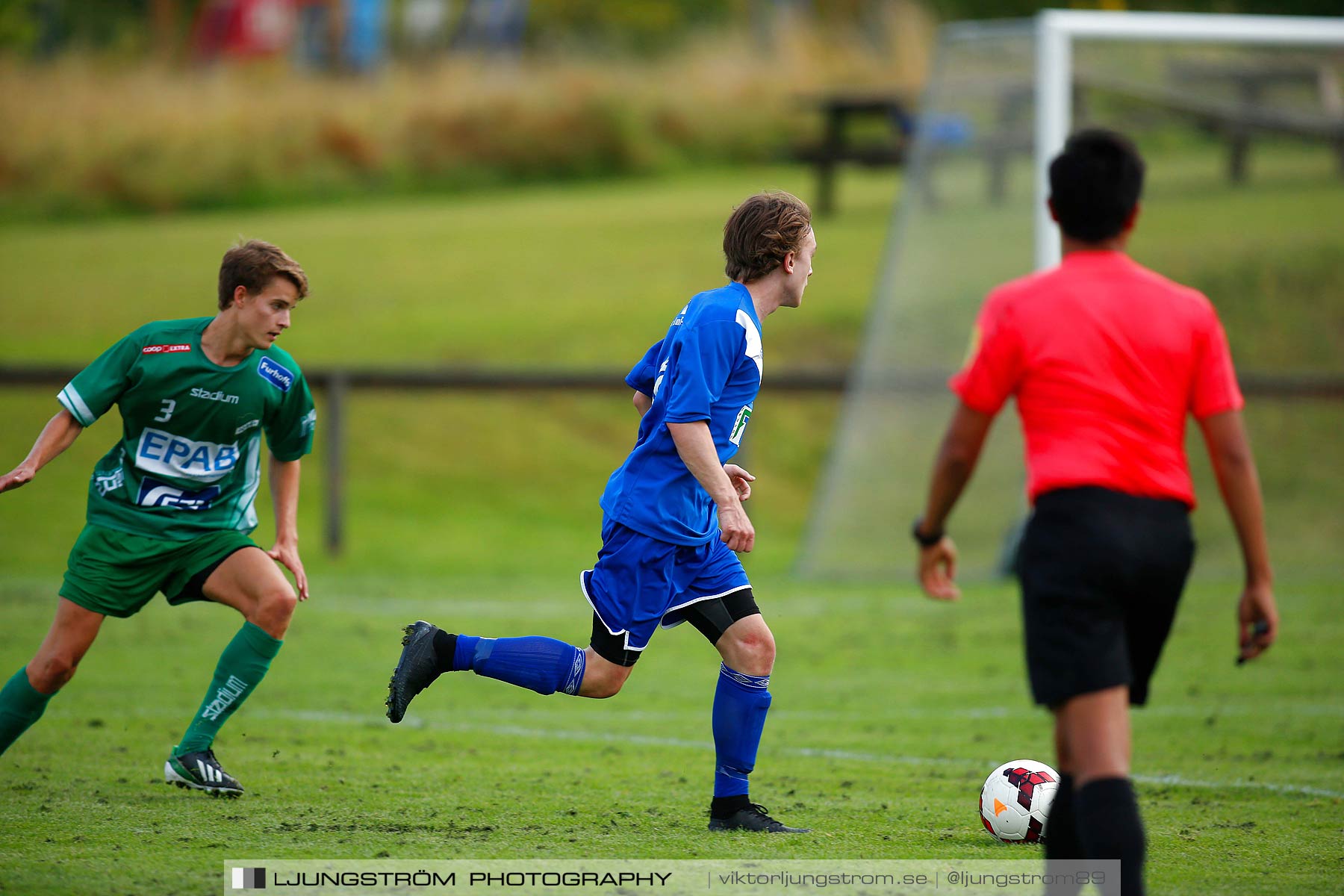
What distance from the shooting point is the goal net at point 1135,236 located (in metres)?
11.2

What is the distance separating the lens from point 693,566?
14.7ft

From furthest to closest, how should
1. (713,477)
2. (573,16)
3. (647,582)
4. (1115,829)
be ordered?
(573,16) → (647,582) → (713,477) → (1115,829)

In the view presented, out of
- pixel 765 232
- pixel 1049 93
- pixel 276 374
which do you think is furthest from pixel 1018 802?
pixel 1049 93

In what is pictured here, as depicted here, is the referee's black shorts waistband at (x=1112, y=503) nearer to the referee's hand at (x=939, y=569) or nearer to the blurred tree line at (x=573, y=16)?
the referee's hand at (x=939, y=569)

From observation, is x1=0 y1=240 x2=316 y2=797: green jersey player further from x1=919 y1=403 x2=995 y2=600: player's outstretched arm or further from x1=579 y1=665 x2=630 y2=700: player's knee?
x1=919 y1=403 x2=995 y2=600: player's outstretched arm

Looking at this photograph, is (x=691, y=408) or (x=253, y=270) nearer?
(x=691, y=408)

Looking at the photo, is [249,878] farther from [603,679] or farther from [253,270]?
[253,270]

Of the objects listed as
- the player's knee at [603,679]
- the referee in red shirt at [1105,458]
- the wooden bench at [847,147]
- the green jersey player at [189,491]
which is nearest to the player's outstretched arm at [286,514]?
the green jersey player at [189,491]

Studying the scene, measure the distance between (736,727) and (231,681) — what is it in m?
1.78

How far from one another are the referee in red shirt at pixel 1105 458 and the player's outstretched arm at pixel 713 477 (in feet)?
2.78

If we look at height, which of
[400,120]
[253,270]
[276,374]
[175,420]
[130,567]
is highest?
[400,120]

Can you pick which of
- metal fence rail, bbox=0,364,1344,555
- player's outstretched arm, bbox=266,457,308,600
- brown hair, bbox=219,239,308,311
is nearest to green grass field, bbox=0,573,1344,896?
player's outstretched arm, bbox=266,457,308,600

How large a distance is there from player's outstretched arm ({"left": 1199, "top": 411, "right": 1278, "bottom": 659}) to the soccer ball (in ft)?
4.12

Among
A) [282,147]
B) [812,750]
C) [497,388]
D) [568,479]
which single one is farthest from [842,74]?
[812,750]
